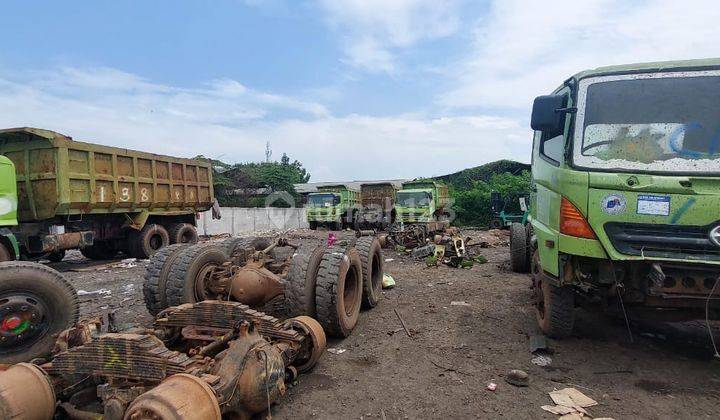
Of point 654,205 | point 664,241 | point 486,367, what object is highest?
point 654,205

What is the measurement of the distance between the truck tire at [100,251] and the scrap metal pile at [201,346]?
7.81 metres

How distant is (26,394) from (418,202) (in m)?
16.7

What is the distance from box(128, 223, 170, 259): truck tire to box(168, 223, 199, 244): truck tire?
538 mm

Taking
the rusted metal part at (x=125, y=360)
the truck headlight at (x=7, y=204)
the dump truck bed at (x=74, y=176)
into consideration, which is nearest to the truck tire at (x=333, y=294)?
the rusted metal part at (x=125, y=360)

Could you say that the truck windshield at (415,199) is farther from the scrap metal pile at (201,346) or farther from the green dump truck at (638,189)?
the green dump truck at (638,189)

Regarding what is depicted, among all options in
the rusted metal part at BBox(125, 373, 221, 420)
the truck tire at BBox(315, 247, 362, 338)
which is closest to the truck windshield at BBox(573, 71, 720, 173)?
the truck tire at BBox(315, 247, 362, 338)

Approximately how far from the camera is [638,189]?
3.24 m

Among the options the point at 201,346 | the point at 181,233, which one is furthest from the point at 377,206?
the point at 201,346

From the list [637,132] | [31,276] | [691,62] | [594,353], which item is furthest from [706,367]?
[31,276]

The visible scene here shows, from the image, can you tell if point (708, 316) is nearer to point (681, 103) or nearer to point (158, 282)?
point (681, 103)

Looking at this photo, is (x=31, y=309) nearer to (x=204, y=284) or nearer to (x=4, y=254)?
(x=204, y=284)

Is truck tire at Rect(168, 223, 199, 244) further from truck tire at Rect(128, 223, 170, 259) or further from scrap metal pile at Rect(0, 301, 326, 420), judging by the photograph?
scrap metal pile at Rect(0, 301, 326, 420)

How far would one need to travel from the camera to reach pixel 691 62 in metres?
3.54

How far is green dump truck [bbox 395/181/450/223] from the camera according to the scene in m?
18.1
